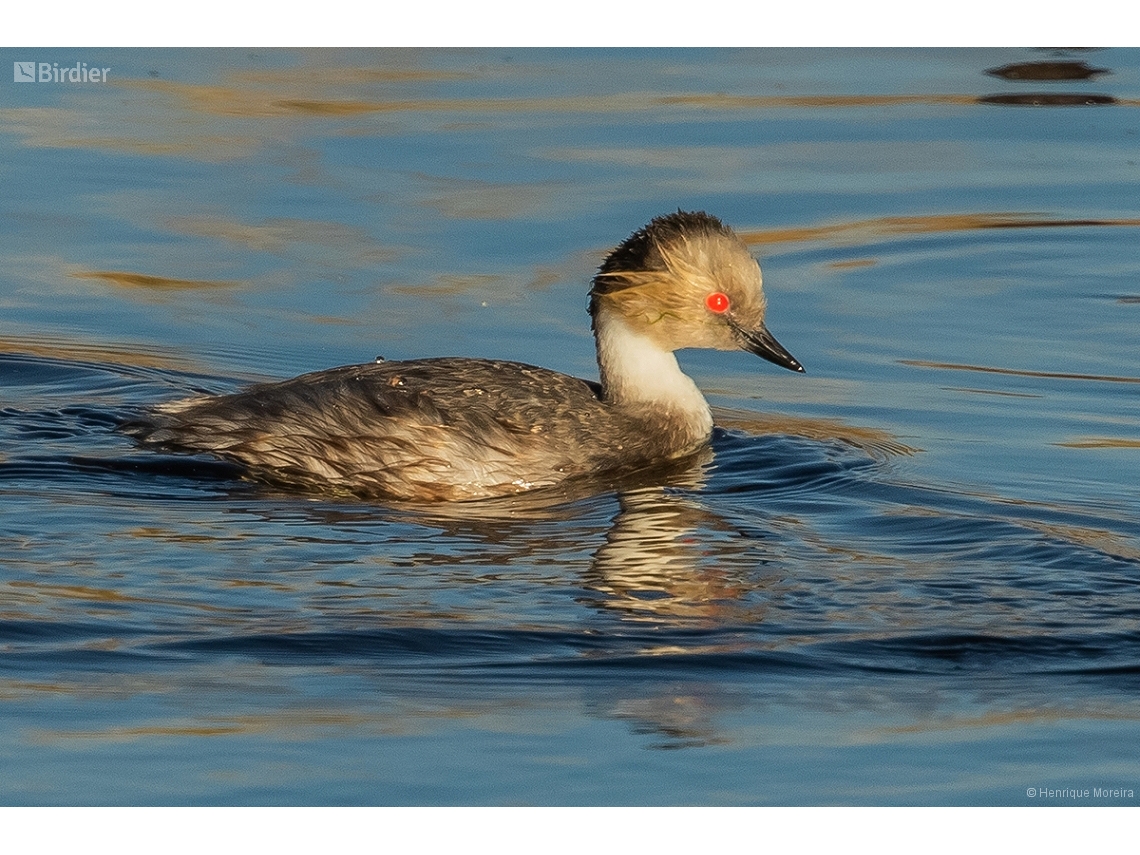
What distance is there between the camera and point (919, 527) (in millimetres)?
8508

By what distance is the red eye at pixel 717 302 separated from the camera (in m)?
9.85

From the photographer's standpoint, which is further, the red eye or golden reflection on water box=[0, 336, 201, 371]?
golden reflection on water box=[0, 336, 201, 371]

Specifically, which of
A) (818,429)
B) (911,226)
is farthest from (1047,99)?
(818,429)

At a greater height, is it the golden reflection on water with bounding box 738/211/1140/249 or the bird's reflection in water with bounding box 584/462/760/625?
the golden reflection on water with bounding box 738/211/1140/249

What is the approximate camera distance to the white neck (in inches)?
388

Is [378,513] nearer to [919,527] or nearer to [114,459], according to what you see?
[114,459]

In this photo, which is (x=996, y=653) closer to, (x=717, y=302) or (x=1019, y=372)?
(x=717, y=302)

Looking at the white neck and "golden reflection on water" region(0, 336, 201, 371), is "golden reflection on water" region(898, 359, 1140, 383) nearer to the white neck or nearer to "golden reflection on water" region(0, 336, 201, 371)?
the white neck

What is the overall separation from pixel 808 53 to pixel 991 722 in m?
12.0

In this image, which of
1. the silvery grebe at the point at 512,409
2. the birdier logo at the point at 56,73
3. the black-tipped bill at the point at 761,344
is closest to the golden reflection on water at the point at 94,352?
the silvery grebe at the point at 512,409

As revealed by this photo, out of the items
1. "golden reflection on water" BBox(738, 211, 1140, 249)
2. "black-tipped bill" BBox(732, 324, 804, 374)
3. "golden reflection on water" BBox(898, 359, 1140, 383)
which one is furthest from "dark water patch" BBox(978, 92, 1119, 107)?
"black-tipped bill" BBox(732, 324, 804, 374)

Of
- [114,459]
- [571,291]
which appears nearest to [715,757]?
[114,459]

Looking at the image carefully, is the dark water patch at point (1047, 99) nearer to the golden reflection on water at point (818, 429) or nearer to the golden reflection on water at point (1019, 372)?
the golden reflection on water at point (1019, 372)

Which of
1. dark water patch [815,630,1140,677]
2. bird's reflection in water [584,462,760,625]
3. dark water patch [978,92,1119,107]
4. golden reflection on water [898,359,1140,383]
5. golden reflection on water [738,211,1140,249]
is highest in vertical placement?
dark water patch [978,92,1119,107]
